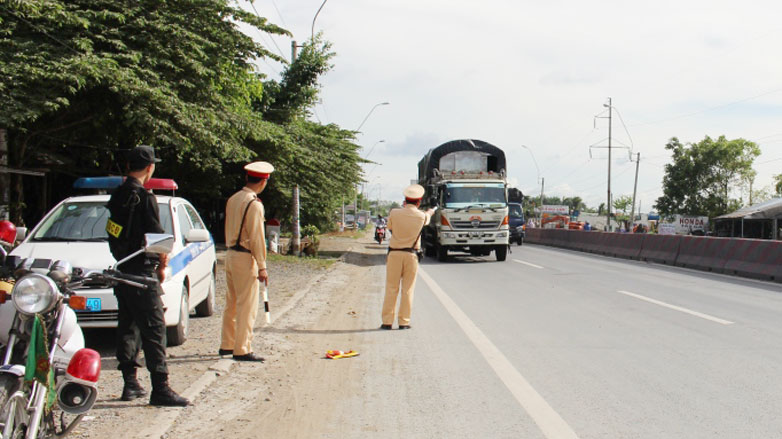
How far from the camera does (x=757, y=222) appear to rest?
145 ft

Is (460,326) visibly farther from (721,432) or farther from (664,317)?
(721,432)

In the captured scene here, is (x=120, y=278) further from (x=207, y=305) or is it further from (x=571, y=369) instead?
(x=207, y=305)

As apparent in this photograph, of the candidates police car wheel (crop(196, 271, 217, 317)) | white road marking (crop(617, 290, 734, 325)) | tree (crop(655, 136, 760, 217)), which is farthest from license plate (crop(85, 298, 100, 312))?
tree (crop(655, 136, 760, 217))

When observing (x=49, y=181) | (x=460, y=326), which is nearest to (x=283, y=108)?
(x=49, y=181)

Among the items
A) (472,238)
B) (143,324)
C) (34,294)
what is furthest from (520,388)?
(472,238)

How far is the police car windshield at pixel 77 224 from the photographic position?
7664 millimetres

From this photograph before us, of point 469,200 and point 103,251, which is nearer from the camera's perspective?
point 103,251

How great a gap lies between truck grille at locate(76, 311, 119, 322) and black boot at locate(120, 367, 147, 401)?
1.64 metres

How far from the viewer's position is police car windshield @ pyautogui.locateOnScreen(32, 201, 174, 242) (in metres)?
7.66

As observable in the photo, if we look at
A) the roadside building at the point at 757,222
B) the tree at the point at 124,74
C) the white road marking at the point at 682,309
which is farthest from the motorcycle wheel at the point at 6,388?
the roadside building at the point at 757,222

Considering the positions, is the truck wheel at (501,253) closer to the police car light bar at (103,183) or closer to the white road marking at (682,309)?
the white road marking at (682,309)

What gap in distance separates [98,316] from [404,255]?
381 cm

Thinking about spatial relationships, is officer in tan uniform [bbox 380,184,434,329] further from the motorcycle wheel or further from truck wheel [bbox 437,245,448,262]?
truck wheel [bbox 437,245,448,262]

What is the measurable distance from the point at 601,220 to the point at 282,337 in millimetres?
98445
